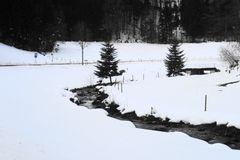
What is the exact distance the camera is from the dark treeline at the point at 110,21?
77.2 metres

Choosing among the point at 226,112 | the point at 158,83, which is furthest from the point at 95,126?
the point at 158,83

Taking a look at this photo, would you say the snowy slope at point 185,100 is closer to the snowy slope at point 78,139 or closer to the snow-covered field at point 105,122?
the snow-covered field at point 105,122

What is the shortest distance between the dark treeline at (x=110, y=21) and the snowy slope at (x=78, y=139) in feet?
169

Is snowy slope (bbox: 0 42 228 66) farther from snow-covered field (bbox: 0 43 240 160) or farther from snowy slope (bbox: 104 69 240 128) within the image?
snowy slope (bbox: 104 69 240 128)

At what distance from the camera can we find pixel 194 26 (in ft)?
325

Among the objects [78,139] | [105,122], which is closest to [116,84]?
[105,122]

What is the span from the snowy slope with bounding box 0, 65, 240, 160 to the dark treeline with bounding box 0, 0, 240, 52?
2029 inches

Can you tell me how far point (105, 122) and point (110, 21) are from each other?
273ft

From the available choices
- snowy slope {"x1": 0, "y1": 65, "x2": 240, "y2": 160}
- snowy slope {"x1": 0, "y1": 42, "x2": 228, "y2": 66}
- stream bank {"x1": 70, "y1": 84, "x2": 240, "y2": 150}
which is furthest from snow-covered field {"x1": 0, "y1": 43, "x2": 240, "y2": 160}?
snowy slope {"x1": 0, "y1": 42, "x2": 228, "y2": 66}

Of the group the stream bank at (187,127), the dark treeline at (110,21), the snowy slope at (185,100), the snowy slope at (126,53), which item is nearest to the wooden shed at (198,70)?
the snowy slope at (126,53)

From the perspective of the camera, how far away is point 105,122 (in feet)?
72.1

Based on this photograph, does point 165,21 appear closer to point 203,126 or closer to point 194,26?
point 194,26

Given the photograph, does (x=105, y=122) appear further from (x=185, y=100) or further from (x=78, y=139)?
(x=185, y=100)

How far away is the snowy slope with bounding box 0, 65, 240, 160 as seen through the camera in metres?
15.0
